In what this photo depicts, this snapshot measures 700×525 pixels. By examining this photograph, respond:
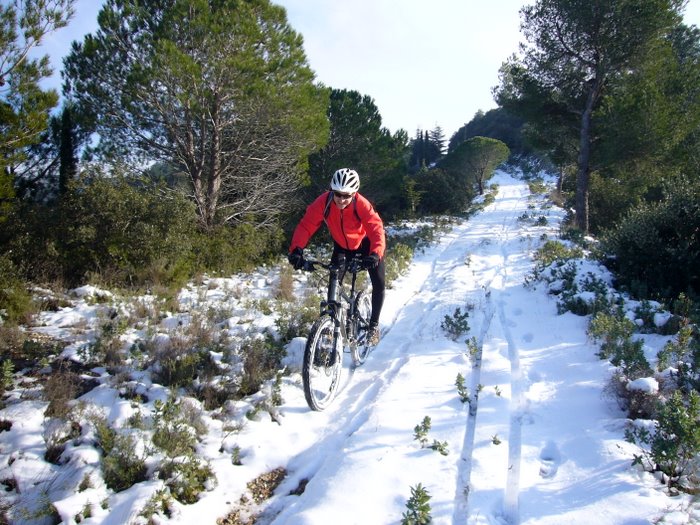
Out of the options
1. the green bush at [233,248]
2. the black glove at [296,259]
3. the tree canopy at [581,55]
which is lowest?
the black glove at [296,259]

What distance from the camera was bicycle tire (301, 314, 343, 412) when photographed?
3.58 metres

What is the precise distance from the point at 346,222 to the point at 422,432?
7.51ft

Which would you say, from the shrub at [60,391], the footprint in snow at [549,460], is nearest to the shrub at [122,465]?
the shrub at [60,391]

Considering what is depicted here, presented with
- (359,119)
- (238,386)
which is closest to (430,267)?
(238,386)

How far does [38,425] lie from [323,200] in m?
3.22

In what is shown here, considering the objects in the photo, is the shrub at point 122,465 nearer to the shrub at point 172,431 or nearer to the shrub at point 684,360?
the shrub at point 172,431

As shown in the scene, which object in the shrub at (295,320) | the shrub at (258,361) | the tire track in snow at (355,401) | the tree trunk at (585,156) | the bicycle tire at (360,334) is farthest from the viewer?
the tree trunk at (585,156)

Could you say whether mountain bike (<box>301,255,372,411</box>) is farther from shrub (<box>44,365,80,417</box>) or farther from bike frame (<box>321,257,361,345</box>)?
shrub (<box>44,365,80,417</box>)

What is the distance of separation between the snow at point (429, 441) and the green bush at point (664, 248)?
5.63ft

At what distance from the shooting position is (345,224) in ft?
14.2

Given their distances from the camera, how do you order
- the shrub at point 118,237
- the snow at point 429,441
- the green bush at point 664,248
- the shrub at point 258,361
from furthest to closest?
the shrub at point 118,237 < the green bush at point 664,248 < the shrub at point 258,361 < the snow at point 429,441

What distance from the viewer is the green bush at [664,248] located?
246 inches

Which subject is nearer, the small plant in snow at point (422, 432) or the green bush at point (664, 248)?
the small plant in snow at point (422, 432)

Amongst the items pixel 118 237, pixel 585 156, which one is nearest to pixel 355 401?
→ pixel 118 237
